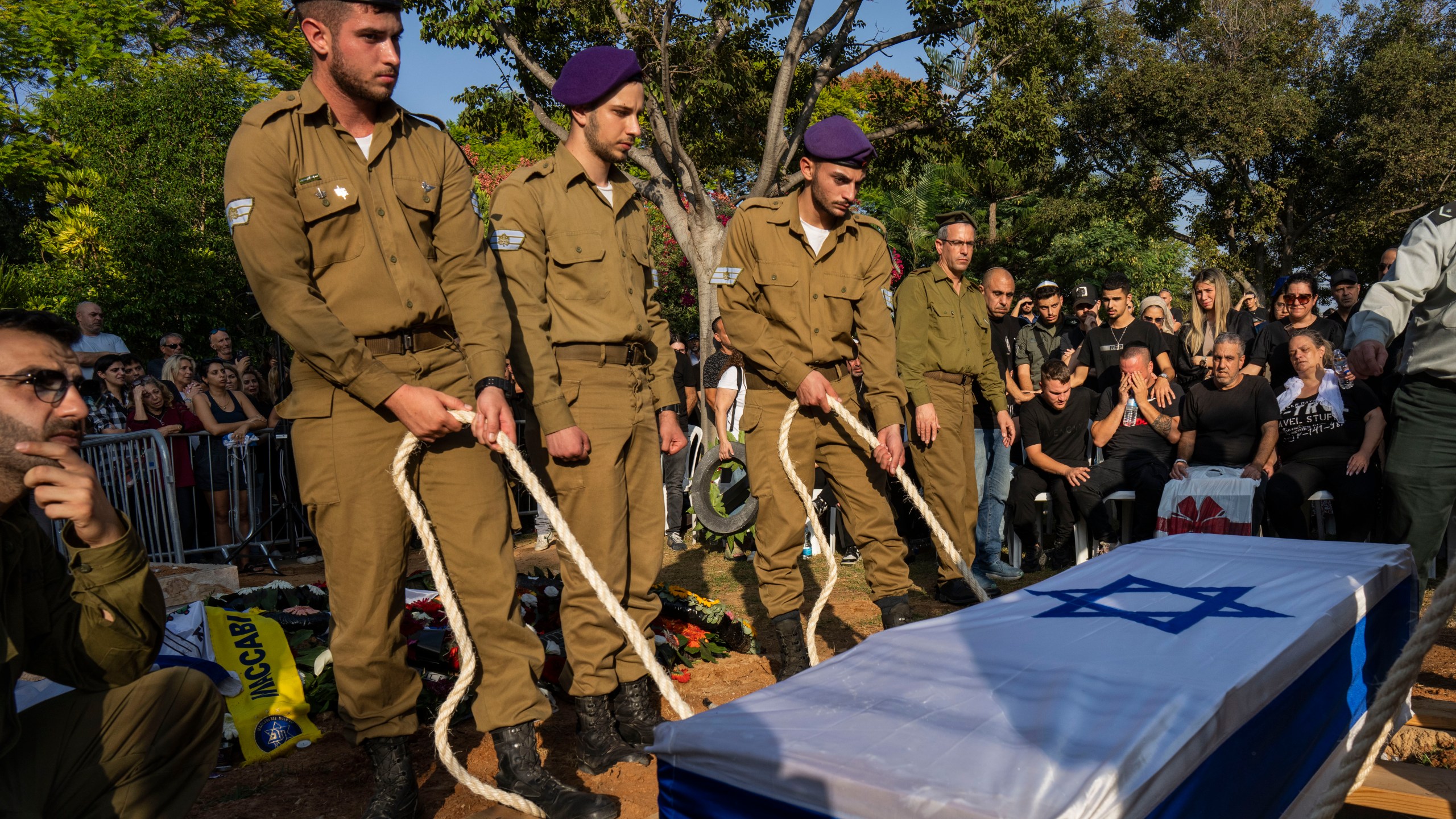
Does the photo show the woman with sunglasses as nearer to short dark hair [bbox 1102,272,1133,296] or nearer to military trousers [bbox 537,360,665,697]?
short dark hair [bbox 1102,272,1133,296]

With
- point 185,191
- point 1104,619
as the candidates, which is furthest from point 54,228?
point 1104,619

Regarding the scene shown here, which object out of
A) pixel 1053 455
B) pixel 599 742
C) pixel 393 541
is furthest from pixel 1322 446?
pixel 393 541

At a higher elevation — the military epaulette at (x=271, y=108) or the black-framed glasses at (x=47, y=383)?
the military epaulette at (x=271, y=108)

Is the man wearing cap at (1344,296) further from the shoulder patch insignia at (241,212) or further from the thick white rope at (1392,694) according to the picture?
the shoulder patch insignia at (241,212)

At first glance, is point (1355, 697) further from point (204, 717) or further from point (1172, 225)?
point (1172, 225)

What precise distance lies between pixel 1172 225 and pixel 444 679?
2439cm

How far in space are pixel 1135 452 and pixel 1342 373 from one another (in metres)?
1.41

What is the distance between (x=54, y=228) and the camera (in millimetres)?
19719

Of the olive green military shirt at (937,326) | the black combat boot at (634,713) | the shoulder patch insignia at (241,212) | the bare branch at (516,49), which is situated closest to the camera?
the shoulder patch insignia at (241,212)

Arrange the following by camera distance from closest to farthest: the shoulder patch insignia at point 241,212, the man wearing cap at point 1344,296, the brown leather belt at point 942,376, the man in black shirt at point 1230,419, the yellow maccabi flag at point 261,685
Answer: the shoulder patch insignia at point 241,212, the yellow maccabi flag at point 261,685, the brown leather belt at point 942,376, the man in black shirt at point 1230,419, the man wearing cap at point 1344,296

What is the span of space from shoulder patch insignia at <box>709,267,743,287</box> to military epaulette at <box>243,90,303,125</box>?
76.0 inches

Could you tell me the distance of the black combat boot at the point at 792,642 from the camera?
4.15 meters

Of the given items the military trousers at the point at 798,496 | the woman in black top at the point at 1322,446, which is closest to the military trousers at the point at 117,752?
the military trousers at the point at 798,496

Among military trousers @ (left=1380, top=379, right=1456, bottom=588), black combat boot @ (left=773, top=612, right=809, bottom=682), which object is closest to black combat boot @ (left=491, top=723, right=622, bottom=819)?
black combat boot @ (left=773, top=612, right=809, bottom=682)
